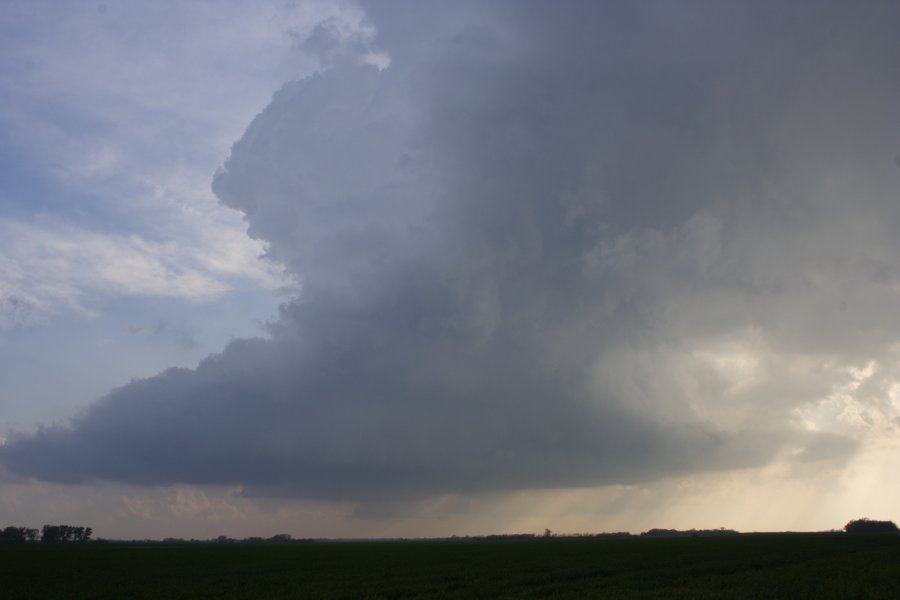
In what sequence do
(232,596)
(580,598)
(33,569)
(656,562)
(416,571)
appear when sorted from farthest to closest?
(33,569), (656,562), (416,571), (232,596), (580,598)

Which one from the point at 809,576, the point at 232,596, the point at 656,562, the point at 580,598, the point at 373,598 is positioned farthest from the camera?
the point at 656,562

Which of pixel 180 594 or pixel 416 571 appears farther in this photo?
pixel 416 571

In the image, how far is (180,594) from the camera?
124 feet

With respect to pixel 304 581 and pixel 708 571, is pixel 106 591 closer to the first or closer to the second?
pixel 304 581

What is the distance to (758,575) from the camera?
131ft

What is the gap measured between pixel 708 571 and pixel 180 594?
33529 millimetres

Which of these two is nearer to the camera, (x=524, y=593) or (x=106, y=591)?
(x=524, y=593)

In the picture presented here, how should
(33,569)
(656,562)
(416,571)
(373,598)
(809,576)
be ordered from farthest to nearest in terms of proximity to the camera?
(33,569), (656,562), (416,571), (809,576), (373,598)

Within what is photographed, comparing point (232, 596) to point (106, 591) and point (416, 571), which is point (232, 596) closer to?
point (106, 591)

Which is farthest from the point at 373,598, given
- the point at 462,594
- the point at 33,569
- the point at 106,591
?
the point at 33,569

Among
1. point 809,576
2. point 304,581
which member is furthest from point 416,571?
point 809,576

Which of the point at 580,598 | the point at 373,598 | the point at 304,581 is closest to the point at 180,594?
the point at 304,581

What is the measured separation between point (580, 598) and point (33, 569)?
186 ft

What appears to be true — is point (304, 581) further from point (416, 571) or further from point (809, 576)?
point (809, 576)
